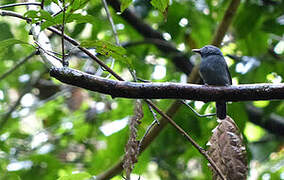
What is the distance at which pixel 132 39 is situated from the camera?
5.22 m

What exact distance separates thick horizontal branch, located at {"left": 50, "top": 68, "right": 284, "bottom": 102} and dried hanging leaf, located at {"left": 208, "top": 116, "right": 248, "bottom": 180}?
257mm

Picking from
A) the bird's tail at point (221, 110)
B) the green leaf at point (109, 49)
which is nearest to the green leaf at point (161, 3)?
the green leaf at point (109, 49)

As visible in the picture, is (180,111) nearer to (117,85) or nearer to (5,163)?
(5,163)

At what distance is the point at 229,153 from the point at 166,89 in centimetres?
56

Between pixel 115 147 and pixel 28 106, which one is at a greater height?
pixel 115 147

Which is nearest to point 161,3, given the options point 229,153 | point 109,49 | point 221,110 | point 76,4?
point 109,49

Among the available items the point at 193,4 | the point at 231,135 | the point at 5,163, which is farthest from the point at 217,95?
the point at 193,4

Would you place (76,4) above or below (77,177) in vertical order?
above

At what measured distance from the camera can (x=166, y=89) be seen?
2051mm

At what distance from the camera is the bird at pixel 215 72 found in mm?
3199

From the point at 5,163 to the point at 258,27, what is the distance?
124 inches

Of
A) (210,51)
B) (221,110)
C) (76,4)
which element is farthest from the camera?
(210,51)

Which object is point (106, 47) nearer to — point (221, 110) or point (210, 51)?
point (221, 110)

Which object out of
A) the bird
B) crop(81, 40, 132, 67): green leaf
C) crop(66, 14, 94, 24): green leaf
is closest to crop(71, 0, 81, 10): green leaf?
crop(66, 14, 94, 24): green leaf
